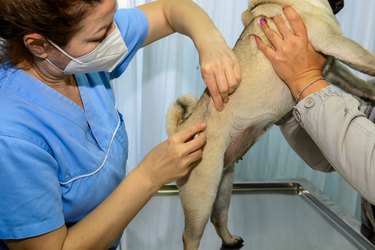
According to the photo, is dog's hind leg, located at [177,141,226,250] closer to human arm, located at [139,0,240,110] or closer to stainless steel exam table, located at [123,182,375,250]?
human arm, located at [139,0,240,110]

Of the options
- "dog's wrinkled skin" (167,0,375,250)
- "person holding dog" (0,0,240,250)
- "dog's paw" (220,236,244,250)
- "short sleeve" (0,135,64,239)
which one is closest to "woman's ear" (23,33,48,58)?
"person holding dog" (0,0,240,250)

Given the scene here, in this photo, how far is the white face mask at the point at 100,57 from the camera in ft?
2.82

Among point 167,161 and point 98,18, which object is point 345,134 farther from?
point 98,18

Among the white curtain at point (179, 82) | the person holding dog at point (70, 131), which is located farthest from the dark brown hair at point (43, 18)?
the white curtain at point (179, 82)

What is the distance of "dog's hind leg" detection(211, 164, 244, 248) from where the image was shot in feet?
4.44

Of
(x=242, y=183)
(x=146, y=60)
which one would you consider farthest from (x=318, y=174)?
(x=146, y=60)

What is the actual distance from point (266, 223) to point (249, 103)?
617mm

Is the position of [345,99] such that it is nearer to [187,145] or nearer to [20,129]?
[187,145]

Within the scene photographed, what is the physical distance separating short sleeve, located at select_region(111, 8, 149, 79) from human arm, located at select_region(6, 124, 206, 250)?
0.32 metres

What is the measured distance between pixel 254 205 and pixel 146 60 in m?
0.86

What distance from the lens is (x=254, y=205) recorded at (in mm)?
1680

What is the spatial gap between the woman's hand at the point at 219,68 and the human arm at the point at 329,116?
0.11 meters

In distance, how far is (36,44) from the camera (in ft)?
2.59

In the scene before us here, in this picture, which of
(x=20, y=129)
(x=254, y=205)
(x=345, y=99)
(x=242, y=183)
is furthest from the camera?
(x=242, y=183)
